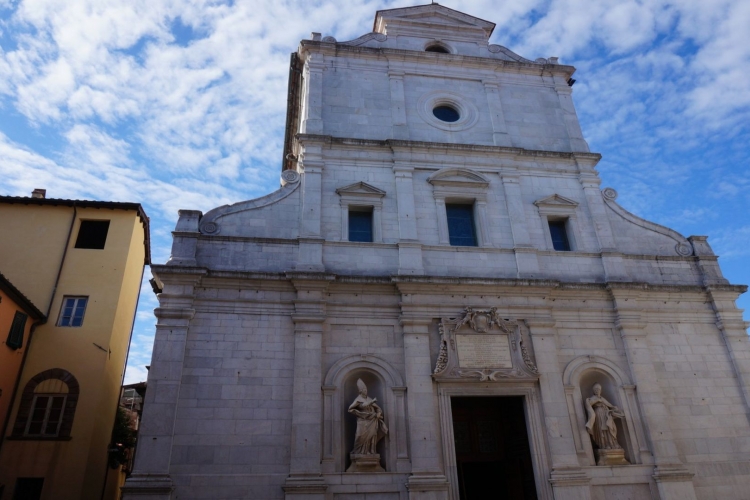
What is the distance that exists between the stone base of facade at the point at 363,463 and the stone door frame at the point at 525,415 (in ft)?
5.55

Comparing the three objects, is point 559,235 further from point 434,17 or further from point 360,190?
point 434,17

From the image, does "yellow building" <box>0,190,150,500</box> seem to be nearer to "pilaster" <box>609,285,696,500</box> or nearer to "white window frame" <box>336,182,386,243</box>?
"white window frame" <box>336,182,386,243</box>

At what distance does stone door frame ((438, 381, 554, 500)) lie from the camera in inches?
519

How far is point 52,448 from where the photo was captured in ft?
51.4

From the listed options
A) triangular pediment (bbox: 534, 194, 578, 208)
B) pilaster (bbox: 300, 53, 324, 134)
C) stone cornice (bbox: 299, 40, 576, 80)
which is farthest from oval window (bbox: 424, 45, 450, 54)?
triangular pediment (bbox: 534, 194, 578, 208)

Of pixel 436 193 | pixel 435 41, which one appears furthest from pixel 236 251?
pixel 435 41

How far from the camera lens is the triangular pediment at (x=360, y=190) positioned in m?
16.5

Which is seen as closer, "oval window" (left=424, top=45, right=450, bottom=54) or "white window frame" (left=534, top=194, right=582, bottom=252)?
"white window frame" (left=534, top=194, right=582, bottom=252)

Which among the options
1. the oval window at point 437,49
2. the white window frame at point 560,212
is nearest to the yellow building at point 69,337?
the oval window at point 437,49

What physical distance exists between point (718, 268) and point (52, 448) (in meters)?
20.5

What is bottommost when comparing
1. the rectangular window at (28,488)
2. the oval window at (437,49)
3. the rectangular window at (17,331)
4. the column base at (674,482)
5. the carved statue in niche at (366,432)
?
the column base at (674,482)

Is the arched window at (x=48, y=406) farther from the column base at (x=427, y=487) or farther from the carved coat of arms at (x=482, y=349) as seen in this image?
the carved coat of arms at (x=482, y=349)

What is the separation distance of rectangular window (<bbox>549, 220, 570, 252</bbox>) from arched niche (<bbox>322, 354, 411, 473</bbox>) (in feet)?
22.6

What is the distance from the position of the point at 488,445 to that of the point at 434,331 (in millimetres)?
3852
